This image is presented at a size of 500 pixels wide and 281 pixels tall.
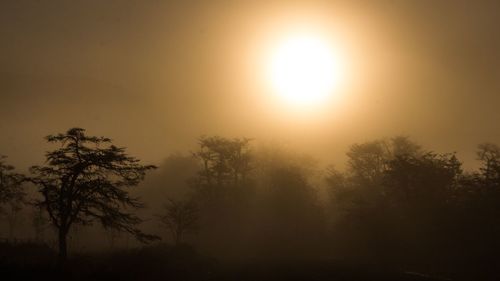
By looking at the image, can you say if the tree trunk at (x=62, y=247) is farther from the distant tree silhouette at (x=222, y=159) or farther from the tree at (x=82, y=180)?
the distant tree silhouette at (x=222, y=159)

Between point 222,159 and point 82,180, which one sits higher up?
point 222,159

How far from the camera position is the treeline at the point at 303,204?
2684 centimetres

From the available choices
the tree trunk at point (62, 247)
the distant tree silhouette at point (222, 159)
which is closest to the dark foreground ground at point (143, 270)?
the tree trunk at point (62, 247)

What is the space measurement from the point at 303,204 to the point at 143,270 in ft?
144

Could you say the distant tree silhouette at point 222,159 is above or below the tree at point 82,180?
above

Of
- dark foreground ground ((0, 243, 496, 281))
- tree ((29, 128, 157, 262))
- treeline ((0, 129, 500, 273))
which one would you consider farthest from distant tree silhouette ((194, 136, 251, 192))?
tree ((29, 128, 157, 262))

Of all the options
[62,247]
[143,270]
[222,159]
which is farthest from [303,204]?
[62,247]

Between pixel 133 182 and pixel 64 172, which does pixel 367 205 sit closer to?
pixel 133 182

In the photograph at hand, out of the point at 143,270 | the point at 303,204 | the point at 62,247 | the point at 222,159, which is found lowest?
the point at 143,270

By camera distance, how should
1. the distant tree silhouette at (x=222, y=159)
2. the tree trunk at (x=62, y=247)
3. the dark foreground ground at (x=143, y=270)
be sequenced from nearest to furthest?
the dark foreground ground at (x=143, y=270) → the tree trunk at (x=62, y=247) → the distant tree silhouette at (x=222, y=159)

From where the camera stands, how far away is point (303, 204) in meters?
70.4

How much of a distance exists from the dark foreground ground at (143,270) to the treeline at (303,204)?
9.48 ft

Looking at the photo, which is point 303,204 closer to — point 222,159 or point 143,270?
point 222,159

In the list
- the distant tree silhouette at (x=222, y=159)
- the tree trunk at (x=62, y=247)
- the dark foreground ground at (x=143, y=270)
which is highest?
the distant tree silhouette at (x=222, y=159)
